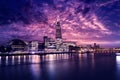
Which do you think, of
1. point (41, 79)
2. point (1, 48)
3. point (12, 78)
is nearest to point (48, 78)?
point (41, 79)

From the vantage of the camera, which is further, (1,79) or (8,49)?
(8,49)

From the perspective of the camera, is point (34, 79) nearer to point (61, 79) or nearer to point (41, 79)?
point (41, 79)

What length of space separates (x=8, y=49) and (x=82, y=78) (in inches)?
6583

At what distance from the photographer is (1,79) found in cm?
2988

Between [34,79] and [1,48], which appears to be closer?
[34,79]

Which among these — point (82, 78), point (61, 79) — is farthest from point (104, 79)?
point (61, 79)

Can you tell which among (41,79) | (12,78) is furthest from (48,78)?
(12,78)

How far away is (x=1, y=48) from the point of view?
184500 millimetres

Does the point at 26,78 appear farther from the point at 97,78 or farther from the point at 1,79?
the point at 97,78

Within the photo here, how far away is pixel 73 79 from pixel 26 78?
7065 millimetres

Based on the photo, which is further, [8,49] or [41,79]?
[8,49]

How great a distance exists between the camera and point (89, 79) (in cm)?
3005

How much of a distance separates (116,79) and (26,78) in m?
13.3

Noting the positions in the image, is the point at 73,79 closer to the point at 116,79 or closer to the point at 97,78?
the point at 97,78
